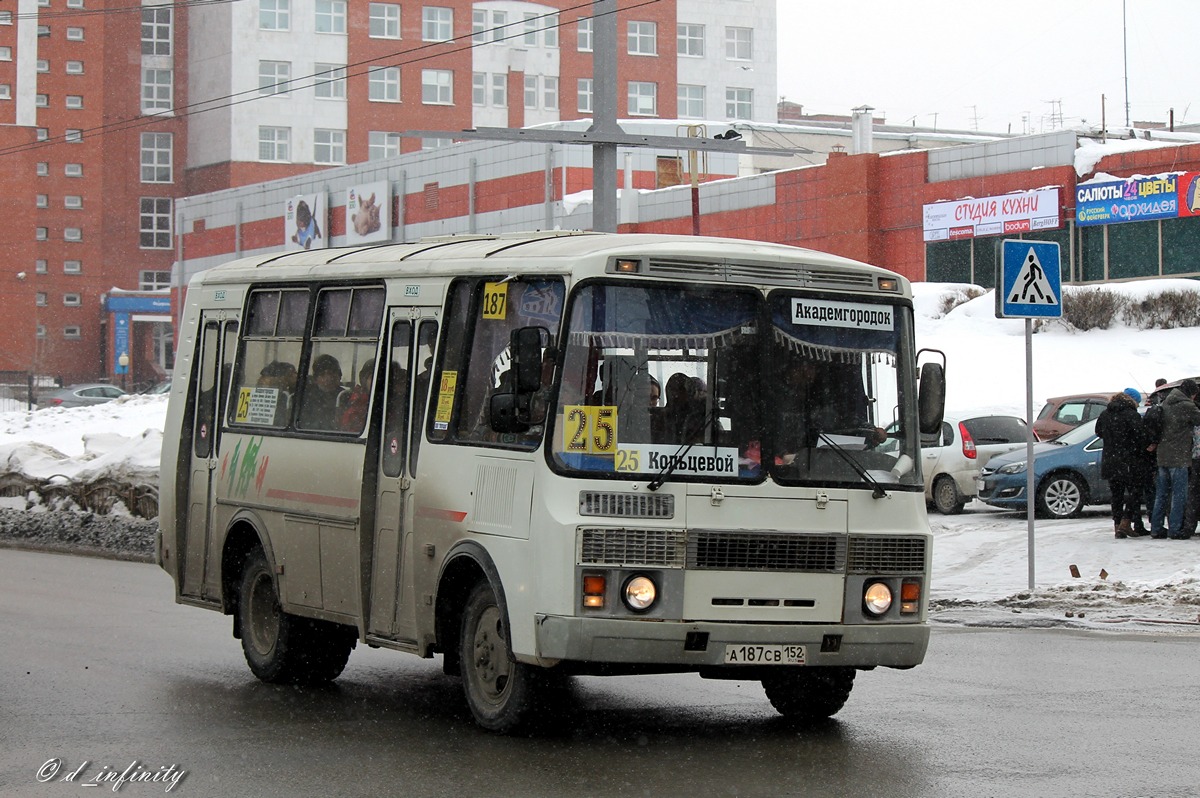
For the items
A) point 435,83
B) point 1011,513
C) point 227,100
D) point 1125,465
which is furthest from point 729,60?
point 1125,465

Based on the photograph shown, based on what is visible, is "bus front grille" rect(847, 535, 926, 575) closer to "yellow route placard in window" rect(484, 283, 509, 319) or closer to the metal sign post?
"yellow route placard in window" rect(484, 283, 509, 319)

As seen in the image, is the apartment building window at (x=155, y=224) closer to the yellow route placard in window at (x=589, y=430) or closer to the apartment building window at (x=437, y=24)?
the apartment building window at (x=437, y=24)

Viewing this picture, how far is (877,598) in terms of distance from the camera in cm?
910

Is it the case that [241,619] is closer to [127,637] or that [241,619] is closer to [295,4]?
[127,637]

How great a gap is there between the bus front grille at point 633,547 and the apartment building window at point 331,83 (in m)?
86.3

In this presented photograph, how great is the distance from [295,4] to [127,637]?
3316 inches

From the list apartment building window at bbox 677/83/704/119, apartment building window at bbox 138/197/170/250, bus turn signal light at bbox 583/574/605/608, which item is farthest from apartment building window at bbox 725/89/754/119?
bus turn signal light at bbox 583/574/605/608

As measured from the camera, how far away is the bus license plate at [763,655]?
873cm

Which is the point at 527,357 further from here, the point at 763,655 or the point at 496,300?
the point at 763,655

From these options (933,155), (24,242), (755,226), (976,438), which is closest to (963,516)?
(976,438)

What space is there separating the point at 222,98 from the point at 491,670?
89.2 meters

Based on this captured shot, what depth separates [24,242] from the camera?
99.8m

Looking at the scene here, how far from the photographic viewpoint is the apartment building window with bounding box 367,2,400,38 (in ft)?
314

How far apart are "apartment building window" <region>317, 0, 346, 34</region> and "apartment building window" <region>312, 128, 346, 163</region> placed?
530 centimetres
